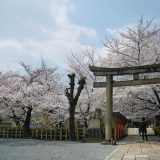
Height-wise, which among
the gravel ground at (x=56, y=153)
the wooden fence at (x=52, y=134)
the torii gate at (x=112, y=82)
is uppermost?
the torii gate at (x=112, y=82)

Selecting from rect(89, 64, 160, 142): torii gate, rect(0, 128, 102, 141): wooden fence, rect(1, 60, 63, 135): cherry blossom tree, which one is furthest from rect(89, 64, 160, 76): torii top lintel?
rect(1, 60, 63, 135): cherry blossom tree

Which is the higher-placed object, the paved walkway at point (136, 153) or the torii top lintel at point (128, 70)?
the torii top lintel at point (128, 70)

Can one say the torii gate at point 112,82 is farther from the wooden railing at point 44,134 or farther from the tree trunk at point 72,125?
the wooden railing at point 44,134

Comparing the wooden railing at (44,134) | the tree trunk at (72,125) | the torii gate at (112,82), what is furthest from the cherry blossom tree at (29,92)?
the torii gate at (112,82)

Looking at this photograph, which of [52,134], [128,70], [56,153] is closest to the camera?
[56,153]

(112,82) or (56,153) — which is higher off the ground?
(112,82)

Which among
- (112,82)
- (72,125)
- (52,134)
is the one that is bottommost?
(52,134)

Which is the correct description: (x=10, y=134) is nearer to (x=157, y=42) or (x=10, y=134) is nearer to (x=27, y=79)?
(x=27, y=79)

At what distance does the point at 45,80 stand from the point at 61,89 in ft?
A: 7.49

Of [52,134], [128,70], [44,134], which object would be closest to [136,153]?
[128,70]

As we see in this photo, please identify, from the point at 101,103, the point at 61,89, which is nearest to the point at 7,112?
the point at 61,89

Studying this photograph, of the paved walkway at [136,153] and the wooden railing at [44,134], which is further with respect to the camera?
the wooden railing at [44,134]

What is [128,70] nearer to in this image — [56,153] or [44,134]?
[56,153]

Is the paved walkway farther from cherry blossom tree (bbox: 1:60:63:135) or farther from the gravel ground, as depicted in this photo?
cherry blossom tree (bbox: 1:60:63:135)
